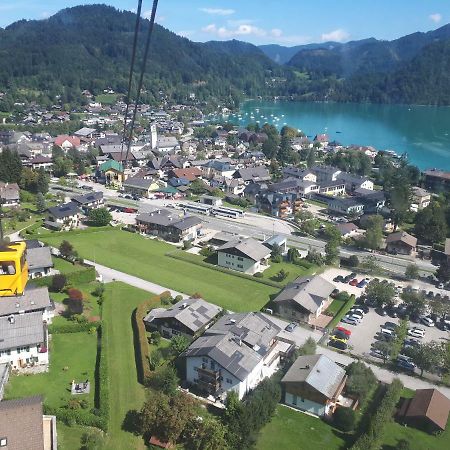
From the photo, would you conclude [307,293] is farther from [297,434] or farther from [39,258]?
[39,258]

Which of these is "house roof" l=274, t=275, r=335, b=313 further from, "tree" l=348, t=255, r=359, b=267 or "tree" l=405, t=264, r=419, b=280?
"tree" l=405, t=264, r=419, b=280

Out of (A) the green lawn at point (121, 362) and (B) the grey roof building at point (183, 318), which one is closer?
(A) the green lawn at point (121, 362)

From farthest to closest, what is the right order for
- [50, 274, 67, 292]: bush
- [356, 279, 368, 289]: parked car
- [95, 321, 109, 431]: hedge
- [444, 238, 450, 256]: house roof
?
[444, 238, 450, 256]: house roof → [356, 279, 368, 289]: parked car → [50, 274, 67, 292]: bush → [95, 321, 109, 431]: hedge

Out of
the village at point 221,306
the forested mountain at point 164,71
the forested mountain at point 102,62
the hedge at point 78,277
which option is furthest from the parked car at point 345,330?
the forested mountain at point 102,62

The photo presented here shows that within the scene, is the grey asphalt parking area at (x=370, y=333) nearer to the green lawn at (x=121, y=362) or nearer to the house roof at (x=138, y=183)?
the green lawn at (x=121, y=362)

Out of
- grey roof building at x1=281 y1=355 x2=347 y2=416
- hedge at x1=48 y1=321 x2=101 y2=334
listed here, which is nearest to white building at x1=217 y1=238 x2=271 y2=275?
hedge at x1=48 y1=321 x2=101 y2=334

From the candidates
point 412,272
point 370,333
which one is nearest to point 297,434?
point 370,333
